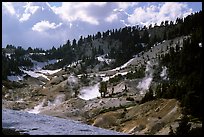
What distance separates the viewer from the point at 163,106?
2299 inches

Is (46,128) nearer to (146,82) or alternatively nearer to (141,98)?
(141,98)

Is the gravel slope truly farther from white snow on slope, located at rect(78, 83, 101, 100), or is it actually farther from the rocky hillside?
white snow on slope, located at rect(78, 83, 101, 100)

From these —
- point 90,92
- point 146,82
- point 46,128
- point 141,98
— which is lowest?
point 46,128

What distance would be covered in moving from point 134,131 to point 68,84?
84661mm

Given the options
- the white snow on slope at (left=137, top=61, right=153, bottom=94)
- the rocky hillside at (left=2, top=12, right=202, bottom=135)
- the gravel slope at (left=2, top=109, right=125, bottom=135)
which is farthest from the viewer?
the white snow on slope at (left=137, top=61, right=153, bottom=94)

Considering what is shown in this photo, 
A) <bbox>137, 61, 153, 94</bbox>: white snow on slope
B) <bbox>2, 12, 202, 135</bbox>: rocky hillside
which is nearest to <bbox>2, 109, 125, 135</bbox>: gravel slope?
<bbox>2, 12, 202, 135</bbox>: rocky hillside

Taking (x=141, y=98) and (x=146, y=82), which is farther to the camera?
(x=146, y=82)

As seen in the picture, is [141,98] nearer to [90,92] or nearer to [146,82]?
[146,82]

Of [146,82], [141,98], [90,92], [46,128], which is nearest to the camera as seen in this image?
[46,128]

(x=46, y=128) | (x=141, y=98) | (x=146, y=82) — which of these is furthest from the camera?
(x=146, y=82)

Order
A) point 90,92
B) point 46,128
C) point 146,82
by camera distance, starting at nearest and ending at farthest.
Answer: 1. point 46,128
2. point 146,82
3. point 90,92

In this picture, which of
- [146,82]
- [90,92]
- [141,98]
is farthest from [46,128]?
[90,92]

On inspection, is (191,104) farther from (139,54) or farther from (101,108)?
(139,54)

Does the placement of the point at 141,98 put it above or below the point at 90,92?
below
